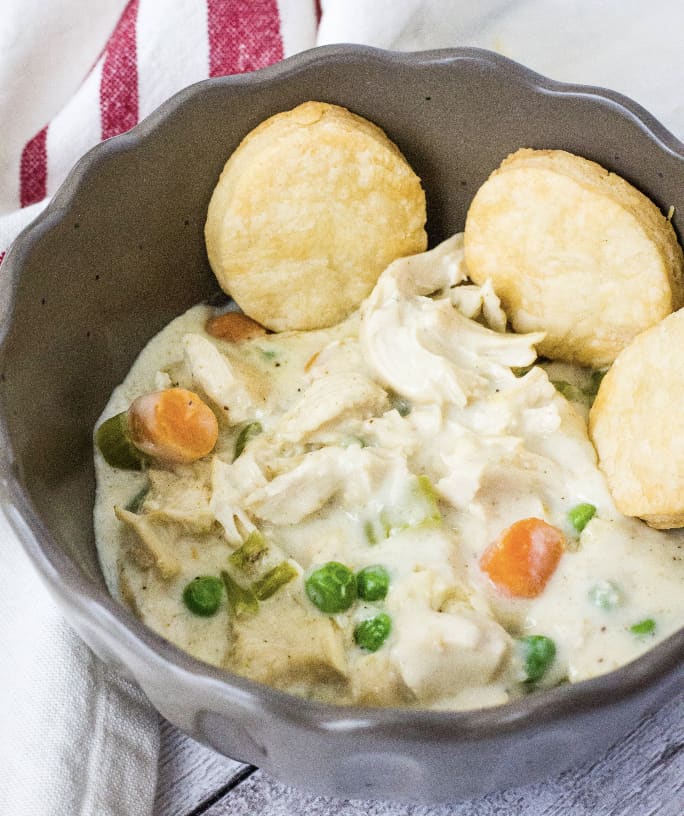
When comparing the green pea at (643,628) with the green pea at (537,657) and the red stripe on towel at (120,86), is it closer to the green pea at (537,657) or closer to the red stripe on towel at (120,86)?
the green pea at (537,657)

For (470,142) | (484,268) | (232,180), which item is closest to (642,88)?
(470,142)

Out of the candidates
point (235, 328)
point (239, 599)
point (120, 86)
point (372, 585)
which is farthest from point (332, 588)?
point (120, 86)

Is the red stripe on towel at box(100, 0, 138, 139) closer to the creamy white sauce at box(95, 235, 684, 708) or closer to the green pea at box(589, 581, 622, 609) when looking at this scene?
the creamy white sauce at box(95, 235, 684, 708)

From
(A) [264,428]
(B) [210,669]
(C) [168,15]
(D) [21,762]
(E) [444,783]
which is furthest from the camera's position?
(C) [168,15]

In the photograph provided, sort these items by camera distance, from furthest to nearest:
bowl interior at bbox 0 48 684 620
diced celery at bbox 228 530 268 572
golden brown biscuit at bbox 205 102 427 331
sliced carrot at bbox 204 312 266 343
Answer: sliced carrot at bbox 204 312 266 343, golden brown biscuit at bbox 205 102 427 331, bowl interior at bbox 0 48 684 620, diced celery at bbox 228 530 268 572

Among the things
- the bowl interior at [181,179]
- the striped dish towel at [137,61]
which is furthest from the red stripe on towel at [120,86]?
the bowl interior at [181,179]

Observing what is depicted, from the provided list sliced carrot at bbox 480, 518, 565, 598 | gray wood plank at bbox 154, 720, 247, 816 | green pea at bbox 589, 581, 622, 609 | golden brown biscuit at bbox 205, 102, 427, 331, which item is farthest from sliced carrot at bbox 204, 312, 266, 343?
green pea at bbox 589, 581, 622, 609

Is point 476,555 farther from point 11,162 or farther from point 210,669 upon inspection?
point 11,162
